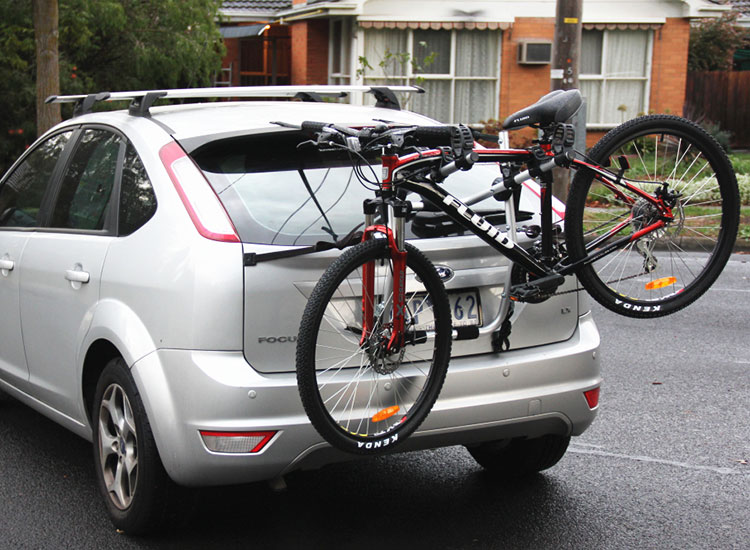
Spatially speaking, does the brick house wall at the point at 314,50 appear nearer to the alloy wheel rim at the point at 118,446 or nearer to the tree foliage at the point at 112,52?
the tree foliage at the point at 112,52

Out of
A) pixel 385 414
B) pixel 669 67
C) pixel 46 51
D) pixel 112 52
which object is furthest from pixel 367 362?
pixel 669 67

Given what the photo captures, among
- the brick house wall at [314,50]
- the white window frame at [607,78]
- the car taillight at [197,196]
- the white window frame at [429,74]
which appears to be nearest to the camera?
the car taillight at [197,196]

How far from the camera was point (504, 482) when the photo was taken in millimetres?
4875

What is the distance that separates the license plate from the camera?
3.90 metres

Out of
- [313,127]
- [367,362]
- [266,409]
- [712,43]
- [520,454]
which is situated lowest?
[520,454]

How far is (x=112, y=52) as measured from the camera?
19.7 meters

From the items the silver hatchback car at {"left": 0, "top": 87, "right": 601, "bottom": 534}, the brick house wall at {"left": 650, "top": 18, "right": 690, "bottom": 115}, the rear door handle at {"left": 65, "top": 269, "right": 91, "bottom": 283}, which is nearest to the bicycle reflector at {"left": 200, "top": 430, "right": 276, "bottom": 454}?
the silver hatchback car at {"left": 0, "top": 87, "right": 601, "bottom": 534}

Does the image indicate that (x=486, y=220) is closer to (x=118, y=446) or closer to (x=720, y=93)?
(x=118, y=446)

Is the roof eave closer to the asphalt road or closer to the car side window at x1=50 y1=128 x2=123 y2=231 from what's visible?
the asphalt road

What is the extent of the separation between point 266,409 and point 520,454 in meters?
1.55

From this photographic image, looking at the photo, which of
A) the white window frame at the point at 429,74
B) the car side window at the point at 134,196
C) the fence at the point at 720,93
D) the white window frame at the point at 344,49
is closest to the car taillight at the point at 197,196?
the car side window at the point at 134,196

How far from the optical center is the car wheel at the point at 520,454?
4668 mm

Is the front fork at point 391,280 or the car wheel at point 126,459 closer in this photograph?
the front fork at point 391,280

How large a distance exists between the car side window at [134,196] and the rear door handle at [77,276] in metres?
0.24
